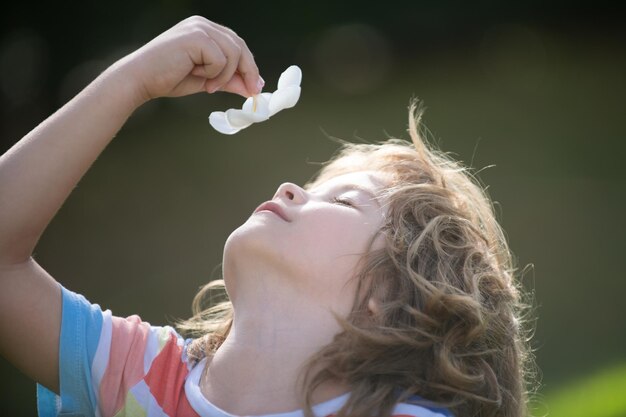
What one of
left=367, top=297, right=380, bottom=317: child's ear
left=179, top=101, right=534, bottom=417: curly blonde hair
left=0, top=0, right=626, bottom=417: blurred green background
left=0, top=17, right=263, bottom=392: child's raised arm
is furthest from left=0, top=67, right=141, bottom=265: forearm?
left=0, top=0, right=626, bottom=417: blurred green background

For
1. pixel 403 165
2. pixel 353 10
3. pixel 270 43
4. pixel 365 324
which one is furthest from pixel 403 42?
pixel 365 324

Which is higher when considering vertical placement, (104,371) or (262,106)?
(262,106)

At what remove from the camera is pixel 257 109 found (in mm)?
1387

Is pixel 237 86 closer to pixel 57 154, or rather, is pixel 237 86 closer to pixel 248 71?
pixel 248 71

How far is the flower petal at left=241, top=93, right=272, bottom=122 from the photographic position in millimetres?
1379

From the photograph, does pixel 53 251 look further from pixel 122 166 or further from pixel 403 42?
pixel 403 42

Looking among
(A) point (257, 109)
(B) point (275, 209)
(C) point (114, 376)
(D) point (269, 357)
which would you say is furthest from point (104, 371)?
(A) point (257, 109)

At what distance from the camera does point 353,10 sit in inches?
157

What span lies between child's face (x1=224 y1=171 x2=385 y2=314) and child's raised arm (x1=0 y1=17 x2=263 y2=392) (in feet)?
0.78

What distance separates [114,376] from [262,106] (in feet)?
1.67

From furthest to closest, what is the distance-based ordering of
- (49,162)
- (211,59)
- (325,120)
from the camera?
(325,120), (211,59), (49,162)

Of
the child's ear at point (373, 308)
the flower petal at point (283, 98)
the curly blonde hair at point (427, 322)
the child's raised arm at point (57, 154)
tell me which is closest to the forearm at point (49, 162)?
the child's raised arm at point (57, 154)

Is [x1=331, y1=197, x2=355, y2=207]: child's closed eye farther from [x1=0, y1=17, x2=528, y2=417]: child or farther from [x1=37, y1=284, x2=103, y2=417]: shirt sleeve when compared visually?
[x1=37, y1=284, x2=103, y2=417]: shirt sleeve

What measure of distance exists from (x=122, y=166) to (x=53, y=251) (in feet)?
2.06
